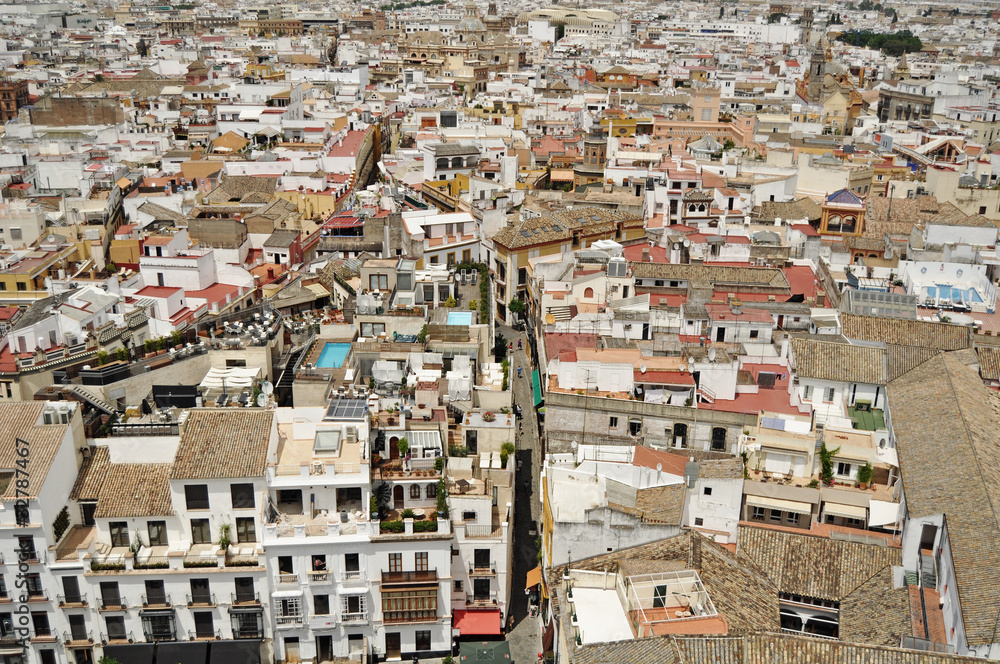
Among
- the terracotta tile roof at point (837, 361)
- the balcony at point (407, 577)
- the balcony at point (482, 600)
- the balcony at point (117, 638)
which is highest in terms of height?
the terracotta tile roof at point (837, 361)

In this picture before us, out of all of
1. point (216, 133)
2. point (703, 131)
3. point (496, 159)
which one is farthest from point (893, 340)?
point (216, 133)

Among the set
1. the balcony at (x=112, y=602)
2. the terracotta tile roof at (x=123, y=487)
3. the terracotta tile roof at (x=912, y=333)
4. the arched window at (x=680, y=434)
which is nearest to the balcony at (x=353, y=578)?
the terracotta tile roof at (x=123, y=487)

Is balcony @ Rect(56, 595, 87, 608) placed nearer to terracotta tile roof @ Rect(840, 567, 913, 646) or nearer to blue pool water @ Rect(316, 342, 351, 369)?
blue pool water @ Rect(316, 342, 351, 369)

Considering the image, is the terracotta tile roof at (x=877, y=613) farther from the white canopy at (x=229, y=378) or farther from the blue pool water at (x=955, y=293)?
the blue pool water at (x=955, y=293)

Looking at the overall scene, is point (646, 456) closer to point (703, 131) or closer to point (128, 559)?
point (128, 559)

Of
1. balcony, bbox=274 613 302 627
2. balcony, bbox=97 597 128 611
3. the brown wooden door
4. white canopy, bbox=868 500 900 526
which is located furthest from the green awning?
balcony, bbox=97 597 128 611

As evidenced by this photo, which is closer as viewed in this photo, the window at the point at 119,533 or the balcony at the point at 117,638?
the balcony at the point at 117,638

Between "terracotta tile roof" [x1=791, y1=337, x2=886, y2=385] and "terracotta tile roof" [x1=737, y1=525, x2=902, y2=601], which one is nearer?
"terracotta tile roof" [x1=737, y1=525, x2=902, y2=601]
